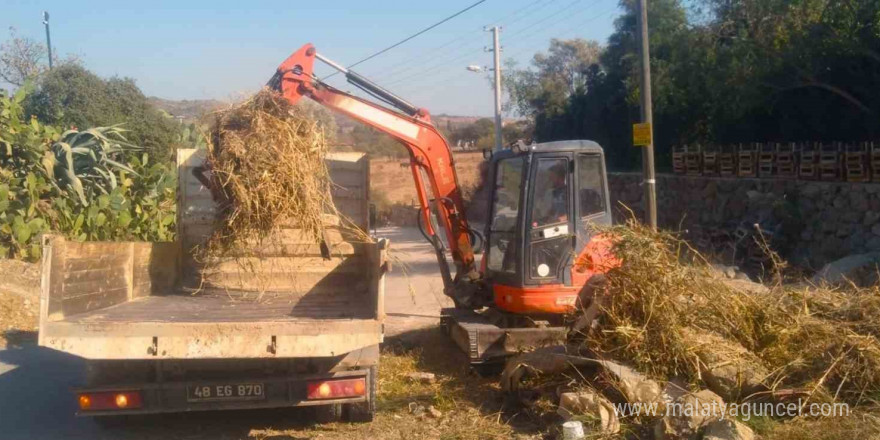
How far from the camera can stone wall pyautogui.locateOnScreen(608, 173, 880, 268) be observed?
1542cm

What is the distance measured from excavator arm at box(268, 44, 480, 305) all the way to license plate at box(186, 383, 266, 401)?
322 centimetres

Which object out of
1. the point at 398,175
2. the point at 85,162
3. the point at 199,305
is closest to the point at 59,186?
the point at 85,162

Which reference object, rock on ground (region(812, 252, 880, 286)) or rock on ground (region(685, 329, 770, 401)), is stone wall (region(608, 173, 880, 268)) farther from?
rock on ground (region(685, 329, 770, 401))

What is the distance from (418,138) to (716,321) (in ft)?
12.6

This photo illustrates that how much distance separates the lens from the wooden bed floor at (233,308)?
6.53 metres

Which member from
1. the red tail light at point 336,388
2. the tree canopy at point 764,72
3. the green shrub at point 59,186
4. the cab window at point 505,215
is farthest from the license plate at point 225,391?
the tree canopy at point 764,72

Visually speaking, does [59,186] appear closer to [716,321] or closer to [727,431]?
[716,321]

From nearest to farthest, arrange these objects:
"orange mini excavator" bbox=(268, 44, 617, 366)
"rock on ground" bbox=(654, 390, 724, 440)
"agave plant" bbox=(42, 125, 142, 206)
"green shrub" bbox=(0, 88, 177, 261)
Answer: "rock on ground" bbox=(654, 390, 724, 440) < "orange mini excavator" bbox=(268, 44, 617, 366) < "green shrub" bbox=(0, 88, 177, 261) < "agave plant" bbox=(42, 125, 142, 206)

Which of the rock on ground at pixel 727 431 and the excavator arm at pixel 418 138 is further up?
the excavator arm at pixel 418 138

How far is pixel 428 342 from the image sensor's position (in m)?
9.97

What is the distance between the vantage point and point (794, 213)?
664 inches

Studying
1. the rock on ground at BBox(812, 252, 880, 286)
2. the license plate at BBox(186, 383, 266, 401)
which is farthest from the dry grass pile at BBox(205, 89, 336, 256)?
the rock on ground at BBox(812, 252, 880, 286)

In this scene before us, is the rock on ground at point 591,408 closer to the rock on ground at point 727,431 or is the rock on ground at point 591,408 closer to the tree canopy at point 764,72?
the rock on ground at point 727,431

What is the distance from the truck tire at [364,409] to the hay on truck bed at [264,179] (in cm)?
159
